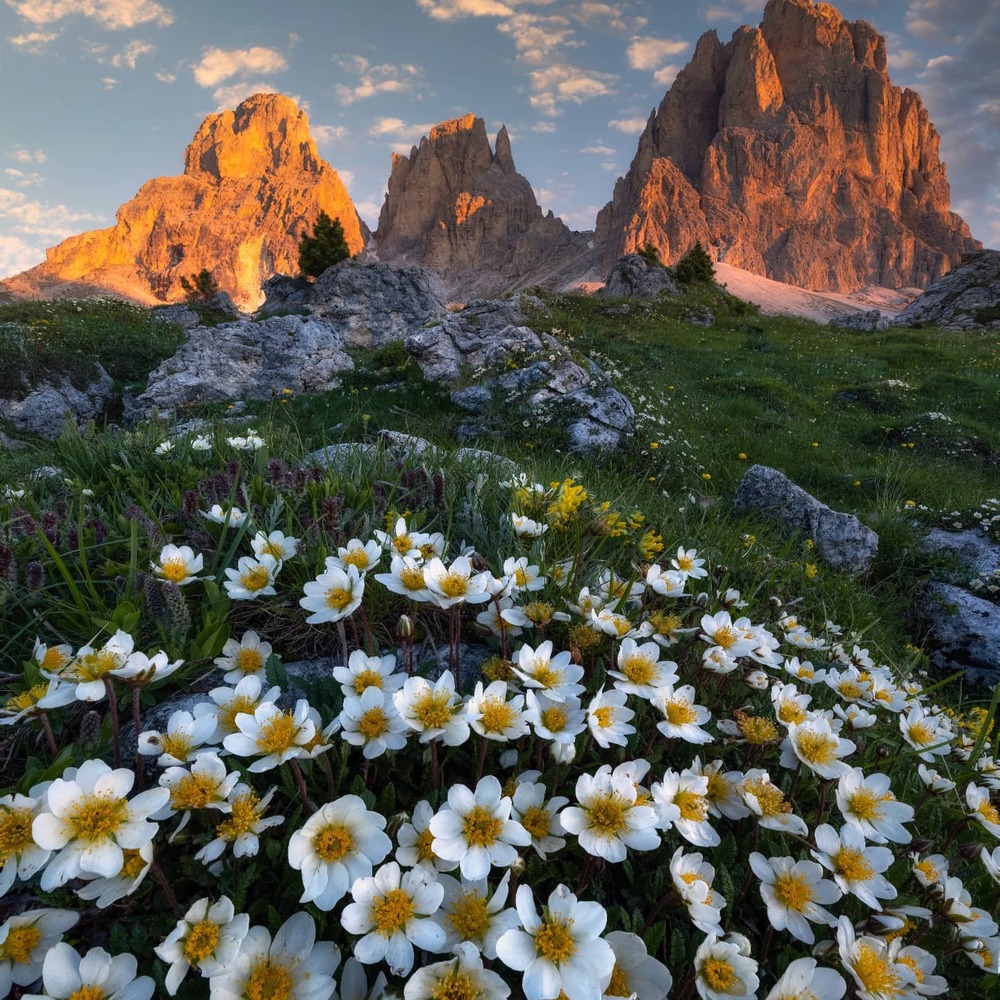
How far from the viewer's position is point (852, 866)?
1092 millimetres

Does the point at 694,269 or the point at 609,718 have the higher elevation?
the point at 694,269

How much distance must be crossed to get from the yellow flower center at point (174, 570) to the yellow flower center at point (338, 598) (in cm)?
62

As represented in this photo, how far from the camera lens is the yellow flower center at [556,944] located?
872mm

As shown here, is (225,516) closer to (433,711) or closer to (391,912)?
(433,711)

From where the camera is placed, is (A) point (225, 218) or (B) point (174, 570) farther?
(A) point (225, 218)

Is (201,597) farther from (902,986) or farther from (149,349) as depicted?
(149,349)

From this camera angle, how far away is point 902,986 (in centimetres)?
98

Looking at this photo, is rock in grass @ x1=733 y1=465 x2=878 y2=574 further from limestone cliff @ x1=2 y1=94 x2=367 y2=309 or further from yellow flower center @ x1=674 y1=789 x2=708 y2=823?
limestone cliff @ x1=2 y1=94 x2=367 y2=309

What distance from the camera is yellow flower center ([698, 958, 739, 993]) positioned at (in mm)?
915

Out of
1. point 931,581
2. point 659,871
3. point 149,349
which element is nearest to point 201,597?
point 659,871

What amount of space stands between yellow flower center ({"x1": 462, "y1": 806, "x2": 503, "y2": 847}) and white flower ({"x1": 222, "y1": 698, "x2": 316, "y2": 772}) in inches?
13.5

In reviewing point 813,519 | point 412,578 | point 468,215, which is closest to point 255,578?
point 412,578

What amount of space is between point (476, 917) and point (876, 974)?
0.71m

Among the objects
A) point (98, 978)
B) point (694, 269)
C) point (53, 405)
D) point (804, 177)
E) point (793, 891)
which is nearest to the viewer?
point (98, 978)
